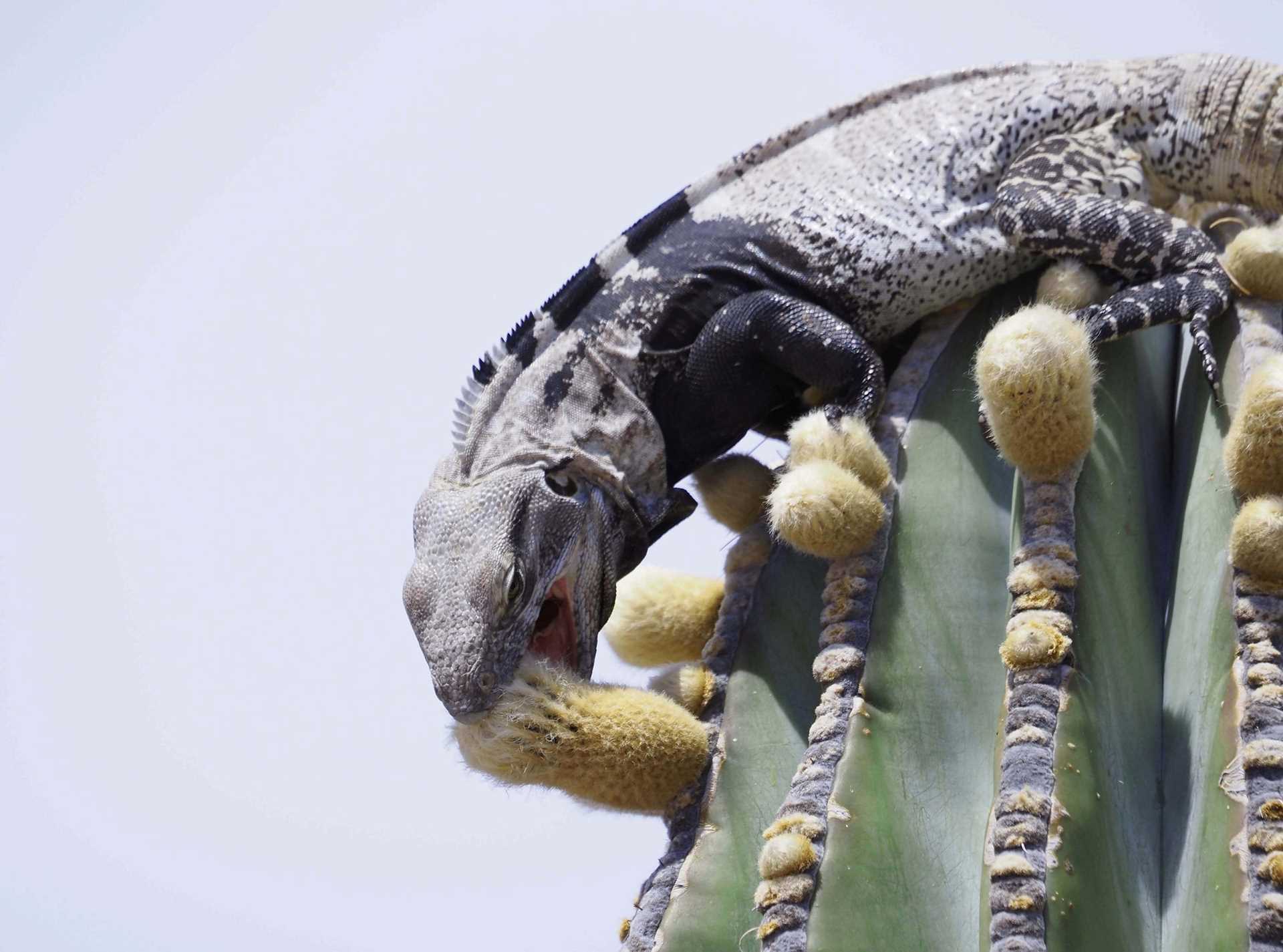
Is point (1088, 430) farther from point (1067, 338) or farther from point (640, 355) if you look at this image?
point (640, 355)

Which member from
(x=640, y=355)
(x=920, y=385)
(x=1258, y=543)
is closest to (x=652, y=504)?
(x=640, y=355)

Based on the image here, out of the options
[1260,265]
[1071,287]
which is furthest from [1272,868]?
[1071,287]

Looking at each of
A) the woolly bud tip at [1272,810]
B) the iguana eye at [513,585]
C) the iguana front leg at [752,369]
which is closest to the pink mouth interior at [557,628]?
the iguana eye at [513,585]

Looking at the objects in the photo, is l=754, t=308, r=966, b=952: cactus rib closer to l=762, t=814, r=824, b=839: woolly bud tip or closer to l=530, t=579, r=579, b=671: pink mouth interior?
l=762, t=814, r=824, b=839: woolly bud tip

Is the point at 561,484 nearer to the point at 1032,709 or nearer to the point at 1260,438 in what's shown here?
the point at 1032,709

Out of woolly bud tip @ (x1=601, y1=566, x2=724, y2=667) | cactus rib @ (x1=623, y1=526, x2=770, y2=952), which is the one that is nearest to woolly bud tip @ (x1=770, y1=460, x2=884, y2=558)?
cactus rib @ (x1=623, y1=526, x2=770, y2=952)

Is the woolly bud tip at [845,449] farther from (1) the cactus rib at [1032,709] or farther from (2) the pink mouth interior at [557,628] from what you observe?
(2) the pink mouth interior at [557,628]
